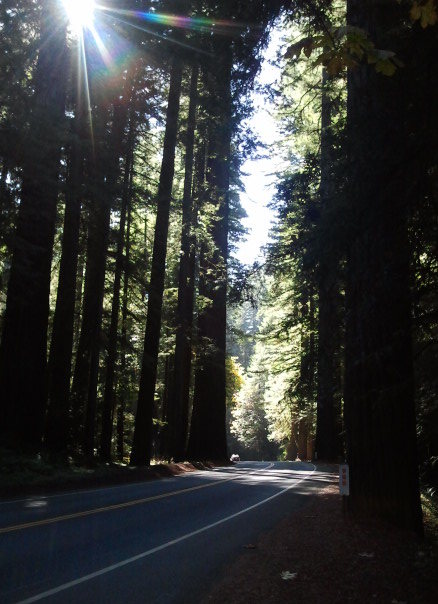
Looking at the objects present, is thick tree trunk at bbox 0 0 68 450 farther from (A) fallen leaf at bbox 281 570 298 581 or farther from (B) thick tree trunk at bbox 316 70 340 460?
(A) fallen leaf at bbox 281 570 298 581

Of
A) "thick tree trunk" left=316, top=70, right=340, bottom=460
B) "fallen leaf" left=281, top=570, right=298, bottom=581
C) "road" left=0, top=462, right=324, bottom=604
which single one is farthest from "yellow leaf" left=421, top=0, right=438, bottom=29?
"fallen leaf" left=281, top=570, right=298, bottom=581

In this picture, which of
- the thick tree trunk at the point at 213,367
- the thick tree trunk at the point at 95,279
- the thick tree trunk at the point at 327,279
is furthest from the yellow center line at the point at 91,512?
the thick tree trunk at the point at 213,367

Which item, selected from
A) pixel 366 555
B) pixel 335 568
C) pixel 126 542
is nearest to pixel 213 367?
pixel 126 542

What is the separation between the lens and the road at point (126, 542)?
5.86 m

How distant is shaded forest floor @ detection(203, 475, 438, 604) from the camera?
5586 millimetres

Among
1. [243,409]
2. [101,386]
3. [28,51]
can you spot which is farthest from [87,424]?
[243,409]

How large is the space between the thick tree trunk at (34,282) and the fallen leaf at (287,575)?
11.9 m

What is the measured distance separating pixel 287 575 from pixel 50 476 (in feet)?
33.1

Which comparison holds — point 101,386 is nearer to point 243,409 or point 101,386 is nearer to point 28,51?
point 28,51

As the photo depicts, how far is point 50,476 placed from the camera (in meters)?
14.8

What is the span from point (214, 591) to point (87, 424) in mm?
15702

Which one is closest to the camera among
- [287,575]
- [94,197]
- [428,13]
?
[428,13]

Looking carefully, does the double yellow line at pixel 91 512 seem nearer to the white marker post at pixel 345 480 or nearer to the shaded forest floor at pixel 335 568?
the shaded forest floor at pixel 335 568

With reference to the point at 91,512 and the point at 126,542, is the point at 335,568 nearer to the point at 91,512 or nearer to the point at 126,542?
the point at 126,542
